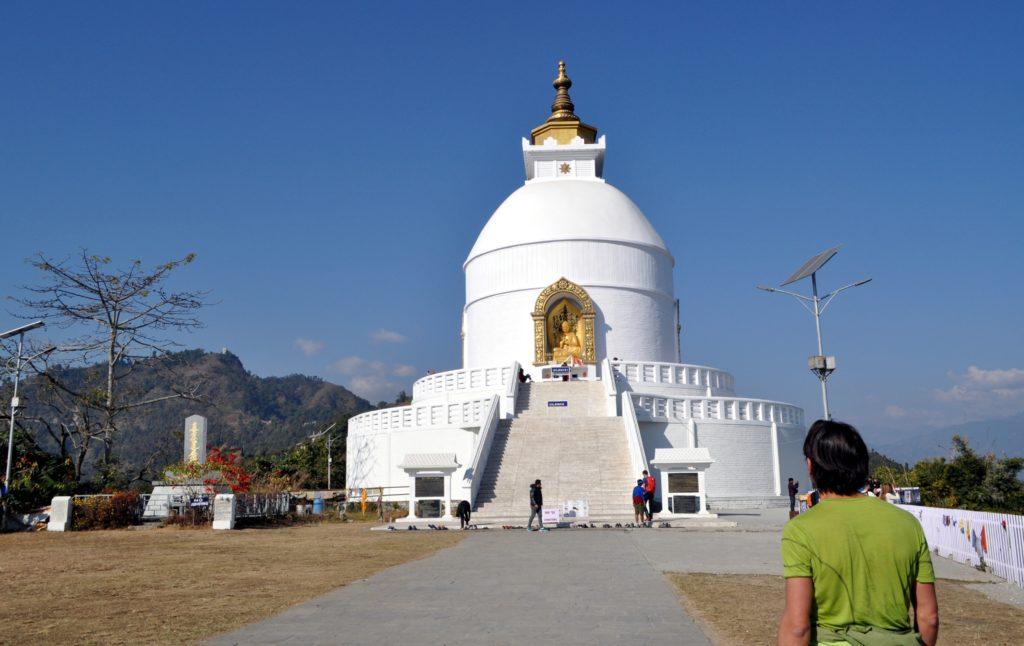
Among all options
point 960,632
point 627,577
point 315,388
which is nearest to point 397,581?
point 627,577

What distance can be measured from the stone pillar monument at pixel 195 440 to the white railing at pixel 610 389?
13237 mm

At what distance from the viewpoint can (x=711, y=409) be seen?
29469 mm

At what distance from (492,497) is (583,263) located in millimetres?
15709

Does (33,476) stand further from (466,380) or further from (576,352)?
(576,352)

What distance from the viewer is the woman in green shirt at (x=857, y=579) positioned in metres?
3.18

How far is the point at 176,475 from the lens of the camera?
78.1 ft

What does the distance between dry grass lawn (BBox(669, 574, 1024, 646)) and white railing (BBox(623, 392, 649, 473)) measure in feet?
39.4

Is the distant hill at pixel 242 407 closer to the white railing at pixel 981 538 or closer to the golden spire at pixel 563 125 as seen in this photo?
the golden spire at pixel 563 125

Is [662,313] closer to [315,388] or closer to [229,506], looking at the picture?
[229,506]

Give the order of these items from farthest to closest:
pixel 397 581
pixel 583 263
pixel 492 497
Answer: pixel 583 263, pixel 492 497, pixel 397 581

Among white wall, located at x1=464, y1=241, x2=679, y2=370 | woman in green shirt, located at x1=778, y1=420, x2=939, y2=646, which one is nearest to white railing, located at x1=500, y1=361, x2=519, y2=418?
white wall, located at x1=464, y1=241, x2=679, y2=370

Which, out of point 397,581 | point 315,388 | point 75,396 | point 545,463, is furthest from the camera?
point 315,388

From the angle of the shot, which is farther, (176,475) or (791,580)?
(176,475)

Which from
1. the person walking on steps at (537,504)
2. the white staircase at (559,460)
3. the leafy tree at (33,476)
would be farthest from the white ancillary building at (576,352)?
the leafy tree at (33,476)
